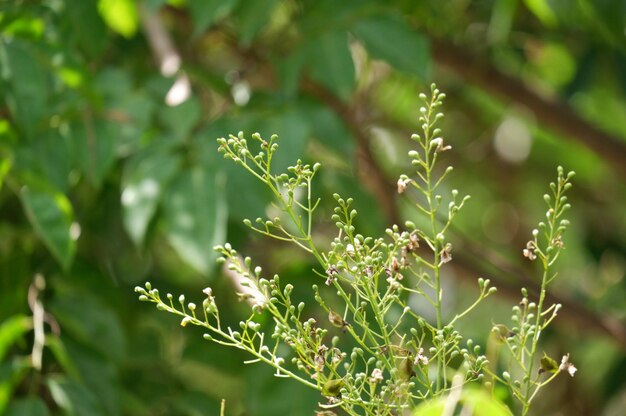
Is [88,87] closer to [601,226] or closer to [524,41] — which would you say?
[524,41]

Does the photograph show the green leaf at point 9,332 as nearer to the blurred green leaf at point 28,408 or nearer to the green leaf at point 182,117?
the blurred green leaf at point 28,408

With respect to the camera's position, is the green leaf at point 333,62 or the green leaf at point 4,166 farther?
the green leaf at point 333,62

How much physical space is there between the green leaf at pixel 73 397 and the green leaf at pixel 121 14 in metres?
0.50

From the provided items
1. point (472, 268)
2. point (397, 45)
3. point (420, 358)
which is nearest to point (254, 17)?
point (397, 45)

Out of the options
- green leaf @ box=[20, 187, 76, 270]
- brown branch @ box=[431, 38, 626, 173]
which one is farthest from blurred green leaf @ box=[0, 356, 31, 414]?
brown branch @ box=[431, 38, 626, 173]

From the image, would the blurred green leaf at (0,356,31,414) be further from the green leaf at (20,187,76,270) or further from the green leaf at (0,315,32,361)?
the green leaf at (20,187,76,270)

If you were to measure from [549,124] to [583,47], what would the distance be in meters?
0.16

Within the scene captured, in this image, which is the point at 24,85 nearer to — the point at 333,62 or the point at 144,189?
the point at 144,189

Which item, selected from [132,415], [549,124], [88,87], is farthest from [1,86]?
[549,124]

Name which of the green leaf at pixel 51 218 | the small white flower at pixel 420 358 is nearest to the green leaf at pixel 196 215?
the green leaf at pixel 51 218

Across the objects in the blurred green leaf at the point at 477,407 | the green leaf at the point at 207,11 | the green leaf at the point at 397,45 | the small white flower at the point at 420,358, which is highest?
the blurred green leaf at the point at 477,407

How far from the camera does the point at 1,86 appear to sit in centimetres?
133

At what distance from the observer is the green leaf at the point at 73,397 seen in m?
1.30

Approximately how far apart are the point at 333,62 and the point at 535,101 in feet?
2.21
